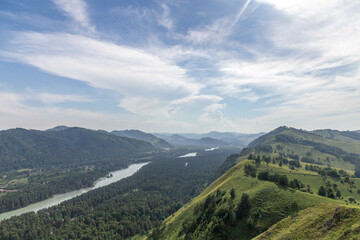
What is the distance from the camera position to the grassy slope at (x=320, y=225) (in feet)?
160

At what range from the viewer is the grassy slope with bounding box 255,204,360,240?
4881cm

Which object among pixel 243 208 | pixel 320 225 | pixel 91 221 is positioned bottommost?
pixel 91 221

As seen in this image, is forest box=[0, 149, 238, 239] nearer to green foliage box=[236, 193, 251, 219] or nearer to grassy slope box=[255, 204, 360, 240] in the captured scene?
green foliage box=[236, 193, 251, 219]

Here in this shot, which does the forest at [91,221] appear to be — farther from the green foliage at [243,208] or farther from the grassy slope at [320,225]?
the grassy slope at [320,225]

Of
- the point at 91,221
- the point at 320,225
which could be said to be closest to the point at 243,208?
the point at 320,225

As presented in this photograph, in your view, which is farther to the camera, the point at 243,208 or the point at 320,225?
the point at 243,208

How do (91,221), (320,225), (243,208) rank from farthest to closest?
(91,221) < (243,208) < (320,225)

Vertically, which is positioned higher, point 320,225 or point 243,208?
point 320,225

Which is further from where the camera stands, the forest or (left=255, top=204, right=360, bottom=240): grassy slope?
the forest

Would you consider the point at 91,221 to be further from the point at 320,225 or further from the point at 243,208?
the point at 320,225

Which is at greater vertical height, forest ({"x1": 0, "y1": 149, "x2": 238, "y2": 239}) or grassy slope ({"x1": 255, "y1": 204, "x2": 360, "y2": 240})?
grassy slope ({"x1": 255, "y1": 204, "x2": 360, "y2": 240})

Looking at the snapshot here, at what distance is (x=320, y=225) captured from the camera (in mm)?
57438

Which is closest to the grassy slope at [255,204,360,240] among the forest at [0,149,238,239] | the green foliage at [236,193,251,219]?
the green foliage at [236,193,251,219]

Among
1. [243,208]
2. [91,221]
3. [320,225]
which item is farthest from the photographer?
[91,221]
